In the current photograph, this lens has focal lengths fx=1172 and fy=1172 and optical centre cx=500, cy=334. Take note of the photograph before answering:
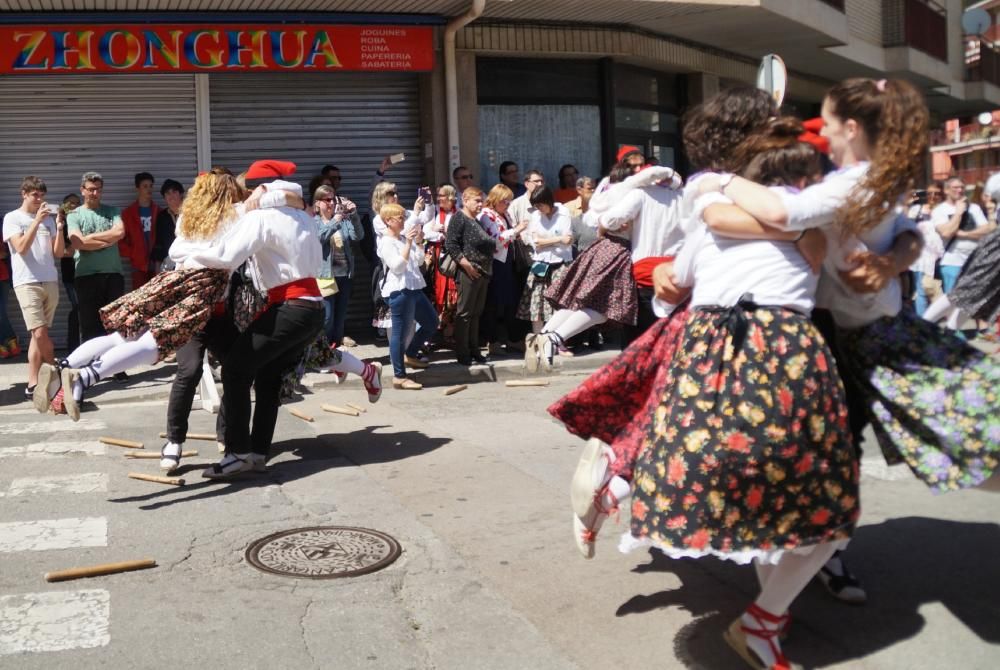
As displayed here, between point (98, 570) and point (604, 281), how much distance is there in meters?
4.63

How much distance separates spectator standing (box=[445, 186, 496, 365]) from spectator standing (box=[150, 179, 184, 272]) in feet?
9.57

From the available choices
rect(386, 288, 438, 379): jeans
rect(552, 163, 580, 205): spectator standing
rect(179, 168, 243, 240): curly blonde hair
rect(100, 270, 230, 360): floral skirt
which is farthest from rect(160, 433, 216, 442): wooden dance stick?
rect(552, 163, 580, 205): spectator standing

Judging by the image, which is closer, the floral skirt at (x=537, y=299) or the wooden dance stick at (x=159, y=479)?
the wooden dance stick at (x=159, y=479)

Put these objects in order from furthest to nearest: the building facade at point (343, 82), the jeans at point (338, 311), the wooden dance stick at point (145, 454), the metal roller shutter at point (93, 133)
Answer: the metal roller shutter at point (93, 133) < the building facade at point (343, 82) < the jeans at point (338, 311) < the wooden dance stick at point (145, 454)

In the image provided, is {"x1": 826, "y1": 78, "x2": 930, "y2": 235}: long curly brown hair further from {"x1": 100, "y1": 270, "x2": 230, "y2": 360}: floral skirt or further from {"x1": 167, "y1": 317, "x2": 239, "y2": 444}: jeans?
{"x1": 167, "y1": 317, "x2": 239, "y2": 444}: jeans

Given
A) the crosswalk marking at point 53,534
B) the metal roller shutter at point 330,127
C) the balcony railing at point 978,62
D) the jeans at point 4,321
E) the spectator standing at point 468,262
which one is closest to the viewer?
the crosswalk marking at point 53,534

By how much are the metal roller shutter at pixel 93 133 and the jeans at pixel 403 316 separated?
12.9 feet

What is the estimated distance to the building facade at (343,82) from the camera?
12453 millimetres

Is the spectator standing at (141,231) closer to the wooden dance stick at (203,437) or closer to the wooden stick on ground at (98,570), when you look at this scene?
the wooden dance stick at (203,437)

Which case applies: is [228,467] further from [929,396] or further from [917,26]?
[917,26]

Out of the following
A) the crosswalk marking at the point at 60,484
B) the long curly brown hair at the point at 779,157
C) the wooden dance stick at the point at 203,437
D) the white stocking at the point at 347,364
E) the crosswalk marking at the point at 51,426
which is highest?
the long curly brown hair at the point at 779,157

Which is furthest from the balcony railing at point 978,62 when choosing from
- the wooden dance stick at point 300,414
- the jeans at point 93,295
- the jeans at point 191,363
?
the jeans at point 191,363

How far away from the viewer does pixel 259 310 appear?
6.63 metres

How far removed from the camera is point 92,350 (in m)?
6.86
